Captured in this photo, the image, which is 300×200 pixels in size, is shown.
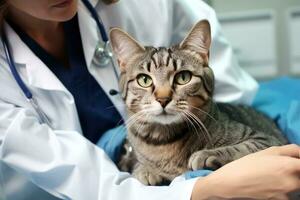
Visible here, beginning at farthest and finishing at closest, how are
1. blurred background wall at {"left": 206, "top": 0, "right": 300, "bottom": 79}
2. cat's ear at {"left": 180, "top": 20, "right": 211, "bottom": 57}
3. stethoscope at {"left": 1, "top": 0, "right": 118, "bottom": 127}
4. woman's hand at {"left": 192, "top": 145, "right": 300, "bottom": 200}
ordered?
blurred background wall at {"left": 206, "top": 0, "right": 300, "bottom": 79}, stethoscope at {"left": 1, "top": 0, "right": 118, "bottom": 127}, cat's ear at {"left": 180, "top": 20, "right": 211, "bottom": 57}, woman's hand at {"left": 192, "top": 145, "right": 300, "bottom": 200}

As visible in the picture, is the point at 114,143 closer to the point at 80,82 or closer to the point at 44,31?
the point at 80,82

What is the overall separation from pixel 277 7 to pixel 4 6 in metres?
1.14

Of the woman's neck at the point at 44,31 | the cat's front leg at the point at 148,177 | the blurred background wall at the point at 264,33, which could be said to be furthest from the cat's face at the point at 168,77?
the blurred background wall at the point at 264,33

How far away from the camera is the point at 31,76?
946mm

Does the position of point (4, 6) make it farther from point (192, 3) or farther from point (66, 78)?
point (192, 3)

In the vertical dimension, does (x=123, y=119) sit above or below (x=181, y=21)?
below

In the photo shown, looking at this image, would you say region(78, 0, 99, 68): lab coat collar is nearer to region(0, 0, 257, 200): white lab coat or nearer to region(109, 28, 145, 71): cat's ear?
region(0, 0, 257, 200): white lab coat

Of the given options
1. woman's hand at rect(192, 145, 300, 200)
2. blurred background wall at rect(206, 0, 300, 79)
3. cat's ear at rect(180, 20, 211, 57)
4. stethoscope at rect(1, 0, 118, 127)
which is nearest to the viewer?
woman's hand at rect(192, 145, 300, 200)

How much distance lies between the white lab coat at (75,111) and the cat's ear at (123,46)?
0.51 ft

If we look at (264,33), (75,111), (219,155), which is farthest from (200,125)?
(264,33)

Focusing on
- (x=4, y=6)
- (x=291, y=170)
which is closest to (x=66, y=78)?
(x=4, y=6)

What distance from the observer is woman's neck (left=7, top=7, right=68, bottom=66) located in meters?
1.03

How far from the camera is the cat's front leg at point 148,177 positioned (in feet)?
2.86

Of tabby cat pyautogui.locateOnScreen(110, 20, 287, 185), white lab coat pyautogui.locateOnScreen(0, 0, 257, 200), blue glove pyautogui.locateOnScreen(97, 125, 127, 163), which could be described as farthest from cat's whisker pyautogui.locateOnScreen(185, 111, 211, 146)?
blue glove pyautogui.locateOnScreen(97, 125, 127, 163)
